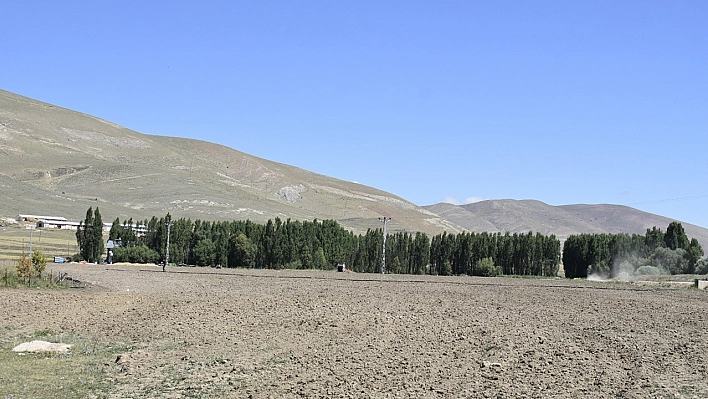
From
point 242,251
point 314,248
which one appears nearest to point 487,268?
point 314,248

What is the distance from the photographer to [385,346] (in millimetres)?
18031

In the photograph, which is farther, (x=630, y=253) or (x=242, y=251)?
(x=630, y=253)

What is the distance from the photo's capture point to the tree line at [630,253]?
86.8 meters

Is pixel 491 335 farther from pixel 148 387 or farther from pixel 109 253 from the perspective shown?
pixel 109 253

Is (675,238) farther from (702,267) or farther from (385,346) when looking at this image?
(385,346)

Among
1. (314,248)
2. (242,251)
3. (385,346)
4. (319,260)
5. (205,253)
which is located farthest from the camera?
(314,248)

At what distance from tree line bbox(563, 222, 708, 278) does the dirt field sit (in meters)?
60.4

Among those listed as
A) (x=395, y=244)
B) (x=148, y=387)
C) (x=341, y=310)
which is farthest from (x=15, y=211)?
(x=148, y=387)

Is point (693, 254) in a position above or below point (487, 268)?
above

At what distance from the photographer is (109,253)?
88250mm

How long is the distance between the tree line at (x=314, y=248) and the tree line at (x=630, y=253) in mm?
4017

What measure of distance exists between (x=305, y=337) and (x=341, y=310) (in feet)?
21.8

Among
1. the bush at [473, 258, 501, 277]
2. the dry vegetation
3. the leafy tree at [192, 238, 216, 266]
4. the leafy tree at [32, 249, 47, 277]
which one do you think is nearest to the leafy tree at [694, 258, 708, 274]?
the bush at [473, 258, 501, 277]

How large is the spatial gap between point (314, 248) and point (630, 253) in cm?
3843
